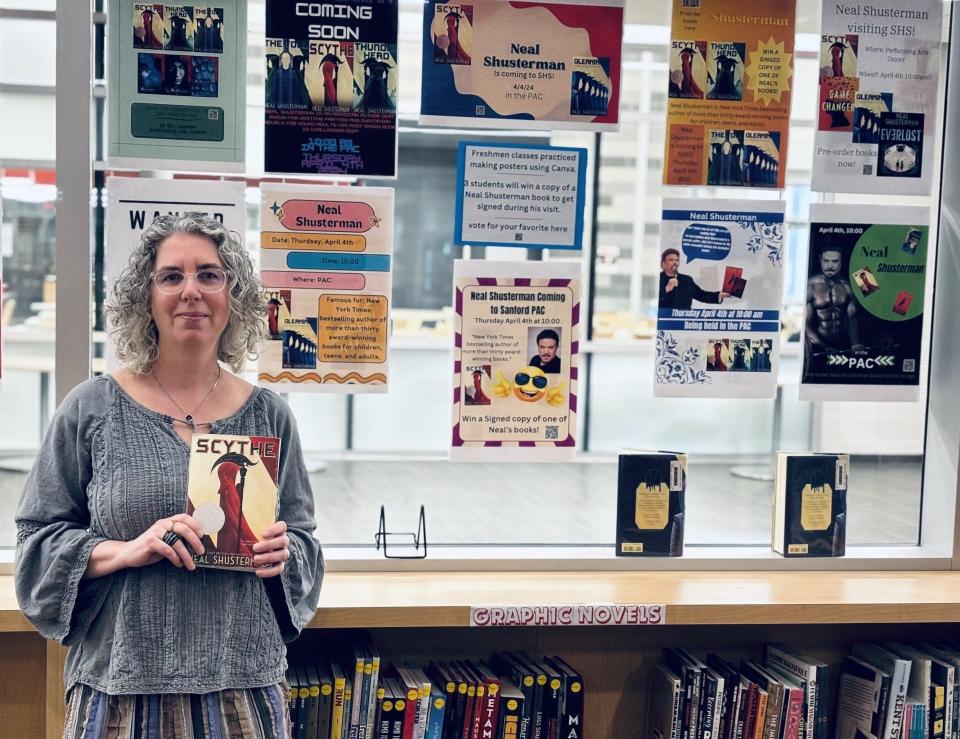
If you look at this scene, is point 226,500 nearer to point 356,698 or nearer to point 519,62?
point 356,698

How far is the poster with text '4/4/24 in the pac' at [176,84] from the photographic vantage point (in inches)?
92.3

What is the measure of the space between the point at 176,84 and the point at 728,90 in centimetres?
137

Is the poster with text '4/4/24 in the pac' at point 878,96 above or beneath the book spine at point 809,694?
above

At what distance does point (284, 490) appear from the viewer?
1.89 m

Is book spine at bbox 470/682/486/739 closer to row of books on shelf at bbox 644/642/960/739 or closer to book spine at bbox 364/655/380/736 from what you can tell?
book spine at bbox 364/655/380/736

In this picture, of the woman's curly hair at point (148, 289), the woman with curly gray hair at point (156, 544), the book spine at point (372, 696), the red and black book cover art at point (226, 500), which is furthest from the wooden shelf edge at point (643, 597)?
the woman's curly hair at point (148, 289)

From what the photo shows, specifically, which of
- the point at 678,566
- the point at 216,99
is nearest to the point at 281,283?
the point at 216,99

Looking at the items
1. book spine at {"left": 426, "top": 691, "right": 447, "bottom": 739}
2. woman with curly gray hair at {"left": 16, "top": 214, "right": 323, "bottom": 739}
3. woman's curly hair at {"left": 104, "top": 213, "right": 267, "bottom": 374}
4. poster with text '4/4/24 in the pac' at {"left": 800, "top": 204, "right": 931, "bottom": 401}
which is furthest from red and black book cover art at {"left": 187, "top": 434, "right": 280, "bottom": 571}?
poster with text '4/4/24 in the pac' at {"left": 800, "top": 204, "right": 931, "bottom": 401}

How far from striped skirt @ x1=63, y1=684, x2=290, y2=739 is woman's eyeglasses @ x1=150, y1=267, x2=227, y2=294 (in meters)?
0.70

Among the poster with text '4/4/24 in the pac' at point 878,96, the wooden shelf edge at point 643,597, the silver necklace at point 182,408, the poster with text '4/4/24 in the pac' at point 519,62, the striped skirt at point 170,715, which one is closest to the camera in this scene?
the striped skirt at point 170,715

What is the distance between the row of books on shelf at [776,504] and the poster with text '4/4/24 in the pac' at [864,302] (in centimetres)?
22

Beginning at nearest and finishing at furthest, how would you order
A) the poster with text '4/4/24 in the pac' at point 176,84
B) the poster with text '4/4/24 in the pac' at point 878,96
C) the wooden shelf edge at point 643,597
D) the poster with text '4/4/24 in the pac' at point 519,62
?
the wooden shelf edge at point 643,597 → the poster with text '4/4/24 in the pac' at point 176,84 → the poster with text '4/4/24 in the pac' at point 519,62 → the poster with text '4/4/24 in the pac' at point 878,96

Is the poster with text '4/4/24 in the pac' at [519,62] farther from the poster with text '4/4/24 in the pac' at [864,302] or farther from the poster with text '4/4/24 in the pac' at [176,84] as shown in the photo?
the poster with text '4/4/24 in the pac' at [864,302]

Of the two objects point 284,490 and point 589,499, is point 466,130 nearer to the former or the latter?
point 284,490
